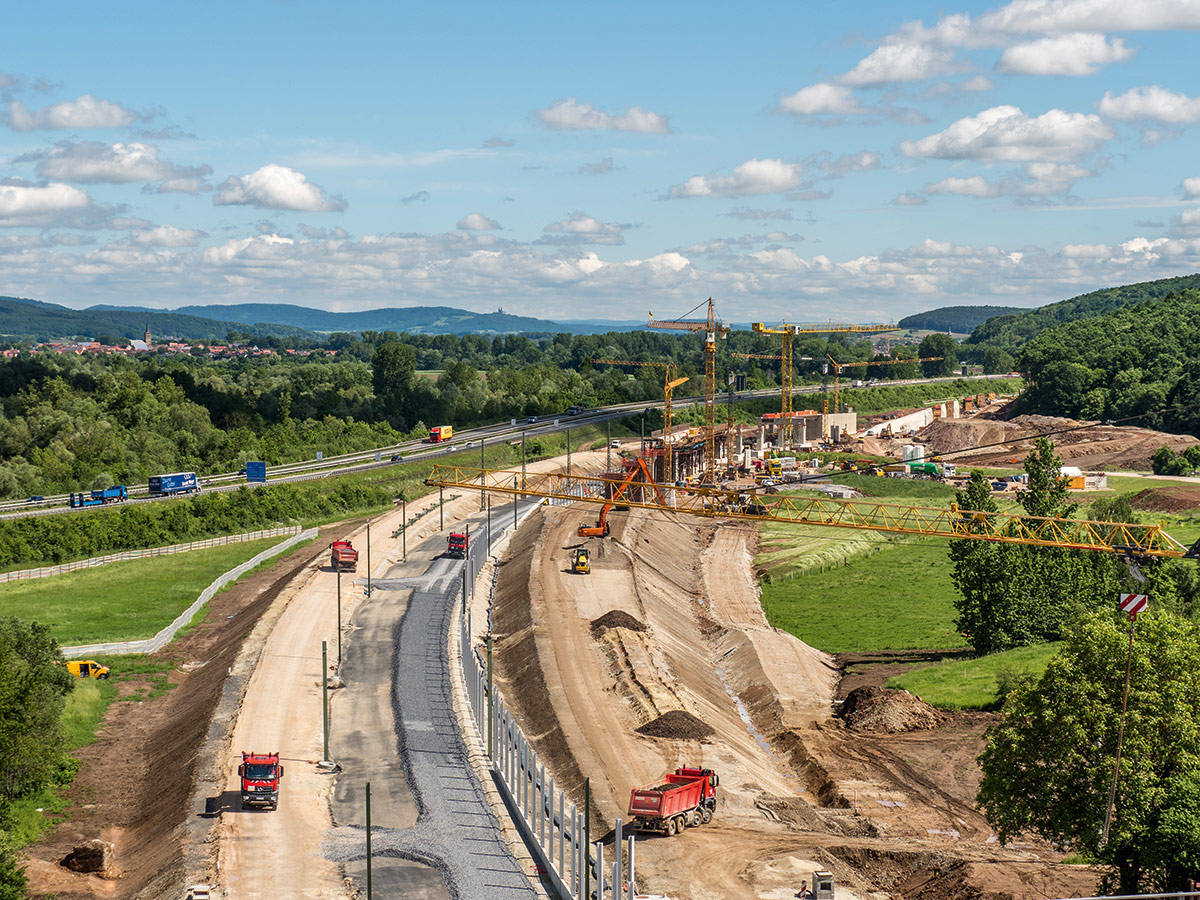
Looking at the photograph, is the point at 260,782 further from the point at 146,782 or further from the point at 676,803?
the point at 676,803

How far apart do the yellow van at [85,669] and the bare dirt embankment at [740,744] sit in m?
27.3

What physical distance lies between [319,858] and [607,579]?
A: 58951 mm

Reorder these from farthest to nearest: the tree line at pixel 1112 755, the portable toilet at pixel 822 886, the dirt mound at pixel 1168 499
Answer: the dirt mound at pixel 1168 499
the portable toilet at pixel 822 886
the tree line at pixel 1112 755

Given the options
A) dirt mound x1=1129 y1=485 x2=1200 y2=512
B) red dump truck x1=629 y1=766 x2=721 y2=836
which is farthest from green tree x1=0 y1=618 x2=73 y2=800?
dirt mound x1=1129 y1=485 x2=1200 y2=512

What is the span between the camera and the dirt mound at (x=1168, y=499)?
474 ft

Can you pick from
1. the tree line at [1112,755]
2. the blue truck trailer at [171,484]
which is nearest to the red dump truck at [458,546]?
the blue truck trailer at [171,484]

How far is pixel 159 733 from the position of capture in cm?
7012

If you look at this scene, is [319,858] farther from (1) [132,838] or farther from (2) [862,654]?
(2) [862,654]

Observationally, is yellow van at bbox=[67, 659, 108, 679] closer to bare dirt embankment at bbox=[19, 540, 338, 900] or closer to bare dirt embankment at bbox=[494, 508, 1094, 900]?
bare dirt embankment at bbox=[19, 540, 338, 900]

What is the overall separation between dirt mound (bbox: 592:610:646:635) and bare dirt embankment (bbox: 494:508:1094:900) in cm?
16

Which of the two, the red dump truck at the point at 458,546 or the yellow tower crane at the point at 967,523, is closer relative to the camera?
the yellow tower crane at the point at 967,523

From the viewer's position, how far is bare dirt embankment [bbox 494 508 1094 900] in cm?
4738

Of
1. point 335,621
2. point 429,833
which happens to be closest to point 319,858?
point 429,833

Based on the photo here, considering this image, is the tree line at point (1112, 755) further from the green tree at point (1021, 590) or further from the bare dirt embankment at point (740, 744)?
the green tree at point (1021, 590)
